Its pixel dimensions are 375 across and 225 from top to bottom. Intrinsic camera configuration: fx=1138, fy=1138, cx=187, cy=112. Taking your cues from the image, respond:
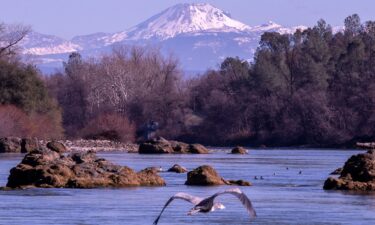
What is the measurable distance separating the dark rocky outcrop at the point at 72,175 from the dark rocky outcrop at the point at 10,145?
3788 cm

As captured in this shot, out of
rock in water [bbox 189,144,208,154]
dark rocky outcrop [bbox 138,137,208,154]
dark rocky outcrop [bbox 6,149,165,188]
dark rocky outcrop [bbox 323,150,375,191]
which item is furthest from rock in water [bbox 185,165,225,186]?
rock in water [bbox 189,144,208,154]

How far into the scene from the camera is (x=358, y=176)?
4006cm

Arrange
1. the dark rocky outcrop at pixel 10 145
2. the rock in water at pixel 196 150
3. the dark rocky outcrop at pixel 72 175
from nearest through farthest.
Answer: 1. the dark rocky outcrop at pixel 72 175
2. the dark rocky outcrop at pixel 10 145
3. the rock in water at pixel 196 150

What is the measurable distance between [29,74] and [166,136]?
3019 cm

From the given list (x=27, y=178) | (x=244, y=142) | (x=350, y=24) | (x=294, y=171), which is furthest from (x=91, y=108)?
(x=27, y=178)

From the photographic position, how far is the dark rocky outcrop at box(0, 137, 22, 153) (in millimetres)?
79562

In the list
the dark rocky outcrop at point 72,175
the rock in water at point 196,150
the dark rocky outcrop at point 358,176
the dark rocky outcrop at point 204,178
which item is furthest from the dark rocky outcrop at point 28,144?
the dark rocky outcrop at point 358,176

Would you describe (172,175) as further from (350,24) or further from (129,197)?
(350,24)

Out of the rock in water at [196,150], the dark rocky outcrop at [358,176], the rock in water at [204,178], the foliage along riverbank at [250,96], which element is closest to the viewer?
the dark rocky outcrop at [358,176]

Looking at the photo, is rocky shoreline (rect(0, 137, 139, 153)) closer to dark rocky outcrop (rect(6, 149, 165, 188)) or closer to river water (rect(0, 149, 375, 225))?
river water (rect(0, 149, 375, 225))

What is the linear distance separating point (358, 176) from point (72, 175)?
396 inches

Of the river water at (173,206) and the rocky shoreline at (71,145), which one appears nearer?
the river water at (173,206)

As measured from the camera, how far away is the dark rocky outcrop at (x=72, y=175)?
129 feet

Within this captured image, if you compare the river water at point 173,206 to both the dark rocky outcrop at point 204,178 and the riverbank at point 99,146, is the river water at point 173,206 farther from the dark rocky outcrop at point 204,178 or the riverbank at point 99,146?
the riverbank at point 99,146
